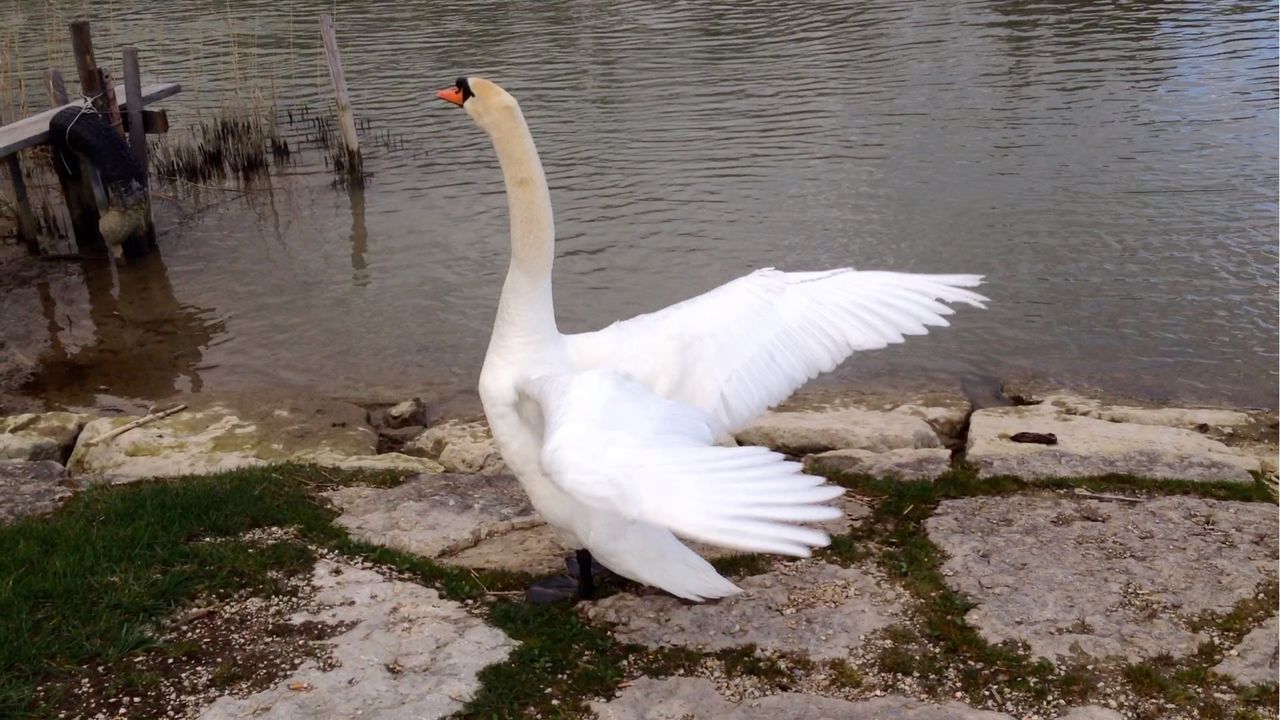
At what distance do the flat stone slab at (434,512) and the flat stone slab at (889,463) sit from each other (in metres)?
1.67

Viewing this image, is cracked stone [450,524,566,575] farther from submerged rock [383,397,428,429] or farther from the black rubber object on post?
the black rubber object on post

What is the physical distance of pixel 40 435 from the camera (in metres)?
7.45

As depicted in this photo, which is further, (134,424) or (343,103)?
(343,103)

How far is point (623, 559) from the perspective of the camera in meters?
3.71

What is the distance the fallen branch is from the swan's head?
4.04 metres

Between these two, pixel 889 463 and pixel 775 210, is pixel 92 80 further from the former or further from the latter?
pixel 889 463

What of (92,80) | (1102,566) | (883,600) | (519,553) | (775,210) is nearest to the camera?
(883,600)

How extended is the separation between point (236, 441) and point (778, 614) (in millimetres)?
4489

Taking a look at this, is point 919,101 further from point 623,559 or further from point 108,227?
point 623,559

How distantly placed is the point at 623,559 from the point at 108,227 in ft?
33.9

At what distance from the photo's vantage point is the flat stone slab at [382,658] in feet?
12.0

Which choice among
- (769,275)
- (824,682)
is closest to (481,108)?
(769,275)

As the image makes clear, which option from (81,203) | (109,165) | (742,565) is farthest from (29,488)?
(81,203)

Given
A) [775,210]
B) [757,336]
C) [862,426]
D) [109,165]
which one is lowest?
[862,426]
